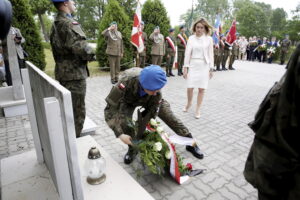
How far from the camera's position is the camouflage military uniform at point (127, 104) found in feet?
7.93

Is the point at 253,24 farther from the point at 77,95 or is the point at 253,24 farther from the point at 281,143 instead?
the point at 281,143

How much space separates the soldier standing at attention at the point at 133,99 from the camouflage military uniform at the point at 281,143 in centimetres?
123

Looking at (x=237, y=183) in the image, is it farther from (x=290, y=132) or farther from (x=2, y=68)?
(x=2, y=68)

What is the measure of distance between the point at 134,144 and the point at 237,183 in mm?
1314

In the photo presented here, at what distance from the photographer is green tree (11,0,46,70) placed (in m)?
7.76

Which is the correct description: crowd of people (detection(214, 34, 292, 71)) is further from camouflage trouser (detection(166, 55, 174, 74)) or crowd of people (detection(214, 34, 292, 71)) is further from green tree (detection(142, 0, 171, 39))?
green tree (detection(142, 0, 171, 39))

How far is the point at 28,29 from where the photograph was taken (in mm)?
8156

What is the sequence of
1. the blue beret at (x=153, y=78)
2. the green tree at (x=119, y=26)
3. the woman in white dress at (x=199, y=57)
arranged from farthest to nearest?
1. the green tree at (x=119, y=26)
2. the woman in white dress at (x=199, y=57)
3. the blue beret at (x=153, y=78)

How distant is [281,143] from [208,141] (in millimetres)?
2765

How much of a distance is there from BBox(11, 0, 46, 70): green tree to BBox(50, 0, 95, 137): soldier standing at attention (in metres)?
6.29

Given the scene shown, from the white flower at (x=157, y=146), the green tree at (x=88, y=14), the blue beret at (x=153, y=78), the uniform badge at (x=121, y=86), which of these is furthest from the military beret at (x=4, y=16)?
the green tree at (x=88, y=14)

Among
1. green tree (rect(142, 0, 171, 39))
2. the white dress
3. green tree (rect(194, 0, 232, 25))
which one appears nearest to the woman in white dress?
the white dress

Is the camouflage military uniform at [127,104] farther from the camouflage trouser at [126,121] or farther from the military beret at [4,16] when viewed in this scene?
the military beret at [4,16]

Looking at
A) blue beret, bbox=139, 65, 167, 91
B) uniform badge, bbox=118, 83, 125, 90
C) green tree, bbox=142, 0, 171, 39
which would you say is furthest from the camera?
green tree, bbox=142, 0, 171, 39
